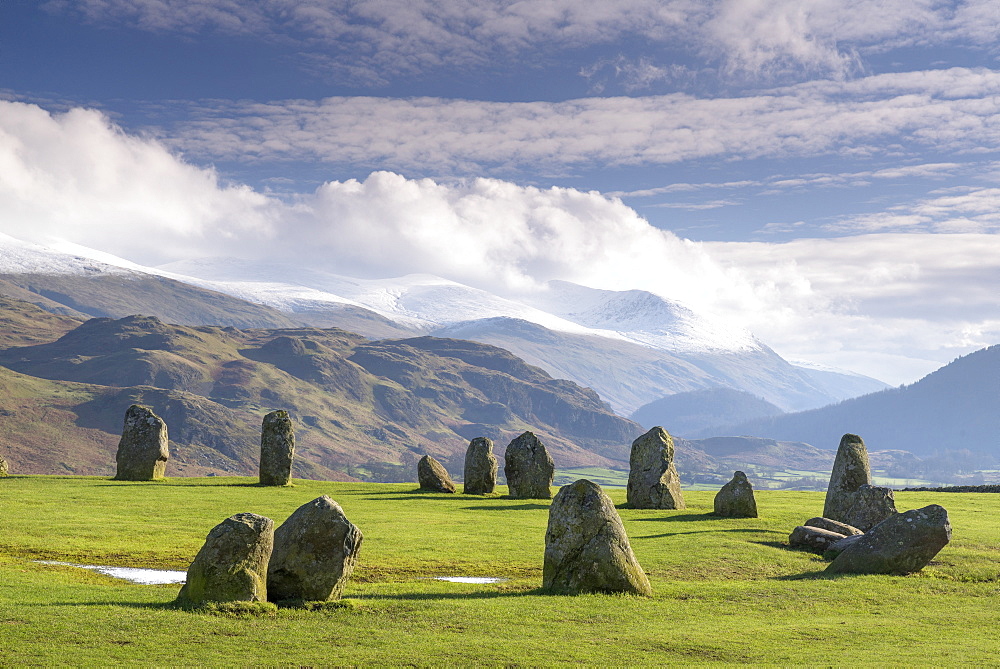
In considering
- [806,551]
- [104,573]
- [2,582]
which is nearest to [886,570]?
[806,551]

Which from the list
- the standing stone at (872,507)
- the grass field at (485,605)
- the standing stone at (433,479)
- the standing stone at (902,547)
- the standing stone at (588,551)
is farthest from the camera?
the standing stone at (433,479)

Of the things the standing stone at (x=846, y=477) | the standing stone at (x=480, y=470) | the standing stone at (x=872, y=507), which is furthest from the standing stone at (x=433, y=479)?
the standing stone at (x=872, y=507)

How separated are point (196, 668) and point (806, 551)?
28.5m

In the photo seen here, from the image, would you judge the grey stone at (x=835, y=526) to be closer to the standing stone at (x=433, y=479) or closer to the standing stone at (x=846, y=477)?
the standing stone at (x=846, y=477)

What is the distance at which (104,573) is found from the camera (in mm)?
27859

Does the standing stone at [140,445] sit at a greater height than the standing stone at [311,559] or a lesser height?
greater

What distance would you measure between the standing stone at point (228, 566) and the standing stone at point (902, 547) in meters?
21.6

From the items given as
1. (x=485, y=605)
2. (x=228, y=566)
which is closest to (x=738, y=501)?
(x=485, y=605)

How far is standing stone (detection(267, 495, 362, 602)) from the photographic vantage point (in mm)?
23375

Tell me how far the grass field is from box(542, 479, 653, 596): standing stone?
0.83 m

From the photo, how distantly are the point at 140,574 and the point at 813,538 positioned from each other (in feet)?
90.6

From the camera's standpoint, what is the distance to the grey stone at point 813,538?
3778 centimetres

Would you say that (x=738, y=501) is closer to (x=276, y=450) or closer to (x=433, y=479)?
(x=433, y=479)

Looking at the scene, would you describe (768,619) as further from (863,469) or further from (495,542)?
(863,469)
